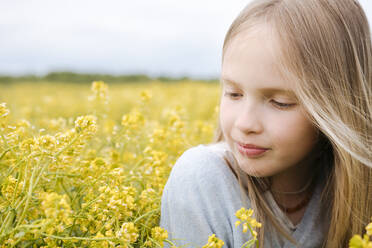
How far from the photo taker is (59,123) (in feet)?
7.71

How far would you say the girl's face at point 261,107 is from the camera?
4.34 feet

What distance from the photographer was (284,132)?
137 cm

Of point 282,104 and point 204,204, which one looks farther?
point 204,204

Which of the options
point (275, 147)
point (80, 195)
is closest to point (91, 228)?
point (80, 195)

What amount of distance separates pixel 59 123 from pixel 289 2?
1.50m

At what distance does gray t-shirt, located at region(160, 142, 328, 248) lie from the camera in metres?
1.51

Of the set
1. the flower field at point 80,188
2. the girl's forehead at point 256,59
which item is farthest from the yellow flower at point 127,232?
the girl's forehead at point 256,59

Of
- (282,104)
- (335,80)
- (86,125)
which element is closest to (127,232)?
(86,125)

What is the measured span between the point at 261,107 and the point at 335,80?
30cm

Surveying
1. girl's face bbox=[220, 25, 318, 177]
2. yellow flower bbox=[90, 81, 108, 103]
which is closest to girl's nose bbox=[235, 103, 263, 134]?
girl's face bbox=[220, 25, 318, 177]

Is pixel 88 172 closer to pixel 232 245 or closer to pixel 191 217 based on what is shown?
pixel 191 217

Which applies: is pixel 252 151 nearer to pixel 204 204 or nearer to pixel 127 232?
pixel 204 204

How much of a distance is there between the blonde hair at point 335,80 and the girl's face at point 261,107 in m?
0.04

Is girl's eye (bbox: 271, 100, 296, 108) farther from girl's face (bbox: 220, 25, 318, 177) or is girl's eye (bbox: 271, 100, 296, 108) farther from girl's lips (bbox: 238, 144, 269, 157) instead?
girl's lips (bbox: 238, 144, 269, 157)
